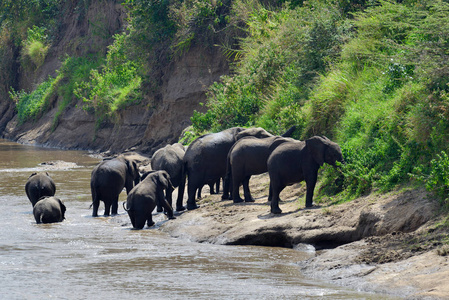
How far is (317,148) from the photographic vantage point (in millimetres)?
12039

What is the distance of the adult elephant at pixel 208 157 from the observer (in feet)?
47.5

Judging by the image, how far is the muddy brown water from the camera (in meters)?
8.22

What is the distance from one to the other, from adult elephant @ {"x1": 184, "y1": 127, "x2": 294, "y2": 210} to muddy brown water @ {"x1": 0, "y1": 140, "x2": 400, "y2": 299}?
1064mm

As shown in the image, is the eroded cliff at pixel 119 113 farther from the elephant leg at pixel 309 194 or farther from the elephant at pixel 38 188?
the elephant leg at pixel 309 194

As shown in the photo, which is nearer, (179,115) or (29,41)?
(179,115)

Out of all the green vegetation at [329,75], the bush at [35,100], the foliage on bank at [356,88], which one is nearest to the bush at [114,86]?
the green vegetation at [329,75]

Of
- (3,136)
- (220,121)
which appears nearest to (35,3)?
(3,136)

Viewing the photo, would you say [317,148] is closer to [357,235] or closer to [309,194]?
[309,194]

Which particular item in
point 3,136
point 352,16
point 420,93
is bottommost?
point 3,136

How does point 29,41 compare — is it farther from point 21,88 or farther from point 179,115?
point 179,115

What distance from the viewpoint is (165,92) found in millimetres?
28453

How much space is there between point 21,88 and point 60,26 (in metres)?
4.67

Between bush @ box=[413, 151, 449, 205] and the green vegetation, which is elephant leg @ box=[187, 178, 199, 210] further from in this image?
bush @ box=[413, 151, 449, 205]

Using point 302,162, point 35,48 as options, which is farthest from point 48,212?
point 35,48
